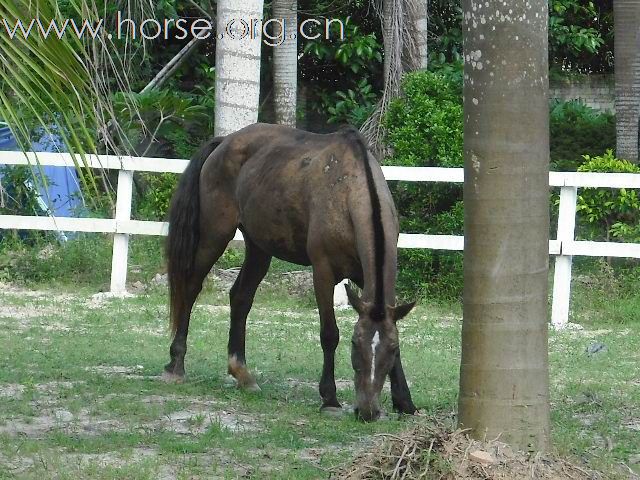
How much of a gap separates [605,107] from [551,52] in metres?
1.27

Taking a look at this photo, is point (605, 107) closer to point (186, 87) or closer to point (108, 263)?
point (186, 87)

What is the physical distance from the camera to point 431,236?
11.0 metres

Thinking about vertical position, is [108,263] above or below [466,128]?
below

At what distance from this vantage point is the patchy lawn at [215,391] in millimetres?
5441

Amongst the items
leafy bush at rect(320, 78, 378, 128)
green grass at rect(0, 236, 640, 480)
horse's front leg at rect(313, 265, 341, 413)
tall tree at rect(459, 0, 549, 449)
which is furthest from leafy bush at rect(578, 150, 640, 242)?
tall tree at rect(459, 0, 549, 449)

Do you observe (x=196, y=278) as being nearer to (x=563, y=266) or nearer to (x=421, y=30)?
(x=563, y=266)

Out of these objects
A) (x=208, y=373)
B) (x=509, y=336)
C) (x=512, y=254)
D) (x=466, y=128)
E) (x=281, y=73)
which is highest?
(x=281, y=73)

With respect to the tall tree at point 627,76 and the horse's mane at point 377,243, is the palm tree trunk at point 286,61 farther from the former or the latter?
the horse's mane at point 377,243

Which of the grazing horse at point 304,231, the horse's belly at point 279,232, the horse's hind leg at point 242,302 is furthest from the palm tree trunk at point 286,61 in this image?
the horse's belly at point 279,232

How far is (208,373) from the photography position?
8289 mm

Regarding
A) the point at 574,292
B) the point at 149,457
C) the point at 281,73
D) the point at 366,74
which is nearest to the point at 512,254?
the point at 149,457

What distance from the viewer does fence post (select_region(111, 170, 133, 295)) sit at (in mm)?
11805

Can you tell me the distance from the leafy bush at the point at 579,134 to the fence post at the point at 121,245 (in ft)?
20.9

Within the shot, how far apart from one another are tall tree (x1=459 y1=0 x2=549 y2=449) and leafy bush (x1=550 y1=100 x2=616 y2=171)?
34.9ft
